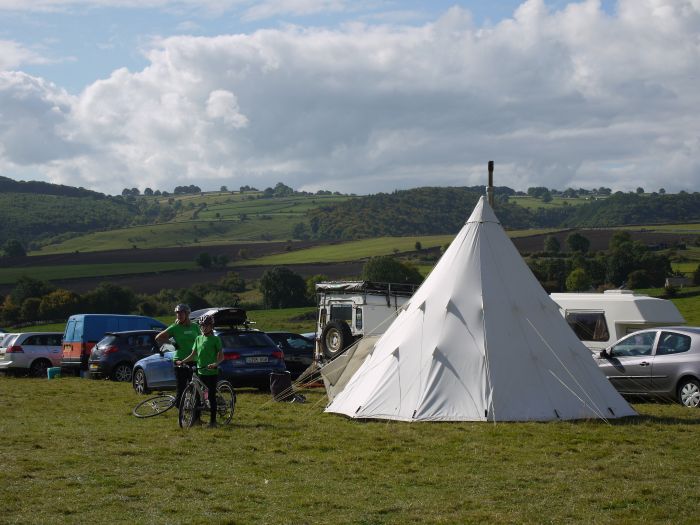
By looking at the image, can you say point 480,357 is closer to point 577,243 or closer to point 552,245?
point 552,245

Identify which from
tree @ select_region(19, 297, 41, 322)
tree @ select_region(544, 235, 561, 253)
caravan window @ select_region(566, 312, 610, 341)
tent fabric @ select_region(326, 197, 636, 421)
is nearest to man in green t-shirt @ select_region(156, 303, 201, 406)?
tent fabric @ select_region(326, 197, 636, 421)

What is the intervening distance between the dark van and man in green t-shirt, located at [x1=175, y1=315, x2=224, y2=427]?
1555 centimetres

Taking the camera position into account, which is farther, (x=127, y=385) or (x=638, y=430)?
(x=127, y=385)

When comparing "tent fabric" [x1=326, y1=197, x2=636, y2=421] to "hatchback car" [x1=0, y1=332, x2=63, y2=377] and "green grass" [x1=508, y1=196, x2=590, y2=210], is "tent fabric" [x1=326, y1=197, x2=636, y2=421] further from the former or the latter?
"green grass" [x1=508, y1=196, x2=590, y2=210]

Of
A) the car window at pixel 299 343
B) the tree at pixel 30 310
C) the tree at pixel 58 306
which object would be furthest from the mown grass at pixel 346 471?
the tree at pixel 30 310

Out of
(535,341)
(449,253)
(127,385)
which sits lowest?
(127,385)

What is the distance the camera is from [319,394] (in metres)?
20.8

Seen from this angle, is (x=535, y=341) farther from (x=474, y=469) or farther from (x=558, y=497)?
(x=558, y=497)

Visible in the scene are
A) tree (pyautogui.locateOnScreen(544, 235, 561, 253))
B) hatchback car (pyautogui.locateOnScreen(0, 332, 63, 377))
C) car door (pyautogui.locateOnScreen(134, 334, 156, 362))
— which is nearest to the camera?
car door (pyautogui.locateOnScreen(134, 334, 156, 362))

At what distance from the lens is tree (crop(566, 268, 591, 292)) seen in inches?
2318

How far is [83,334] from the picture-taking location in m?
29.7

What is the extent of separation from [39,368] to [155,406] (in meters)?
16.3

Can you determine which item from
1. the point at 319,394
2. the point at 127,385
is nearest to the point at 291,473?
the point at 319,394

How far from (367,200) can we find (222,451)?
146m
